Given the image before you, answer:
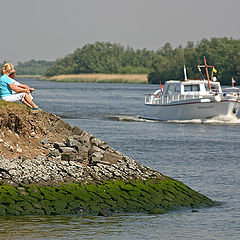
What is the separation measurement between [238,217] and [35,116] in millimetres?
5608

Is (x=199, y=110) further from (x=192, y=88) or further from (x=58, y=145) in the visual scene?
(x=58, y=145)

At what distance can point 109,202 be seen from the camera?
13242mm

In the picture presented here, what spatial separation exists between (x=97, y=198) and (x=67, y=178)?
79cm

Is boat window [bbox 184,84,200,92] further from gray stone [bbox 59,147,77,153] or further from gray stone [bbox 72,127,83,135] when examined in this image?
gray stone [bbox 59,147,77,153]

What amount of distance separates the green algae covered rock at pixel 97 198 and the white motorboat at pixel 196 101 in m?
25.3

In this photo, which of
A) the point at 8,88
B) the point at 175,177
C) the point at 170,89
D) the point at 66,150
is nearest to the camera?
the point at 66,150

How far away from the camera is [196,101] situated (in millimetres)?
39594

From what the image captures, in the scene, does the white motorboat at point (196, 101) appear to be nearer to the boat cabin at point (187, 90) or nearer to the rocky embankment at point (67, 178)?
the boat cabin at point (187, 90)

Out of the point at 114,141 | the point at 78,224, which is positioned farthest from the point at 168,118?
the point at 78,224

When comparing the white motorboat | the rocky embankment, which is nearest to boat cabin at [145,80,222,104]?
the white motorboat

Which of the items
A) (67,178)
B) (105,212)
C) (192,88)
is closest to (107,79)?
(192,88)

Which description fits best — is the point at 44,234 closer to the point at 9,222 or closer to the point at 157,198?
the point at 9,222

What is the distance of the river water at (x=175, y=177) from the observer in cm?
1177

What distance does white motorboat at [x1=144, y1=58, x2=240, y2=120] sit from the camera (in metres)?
39.6
